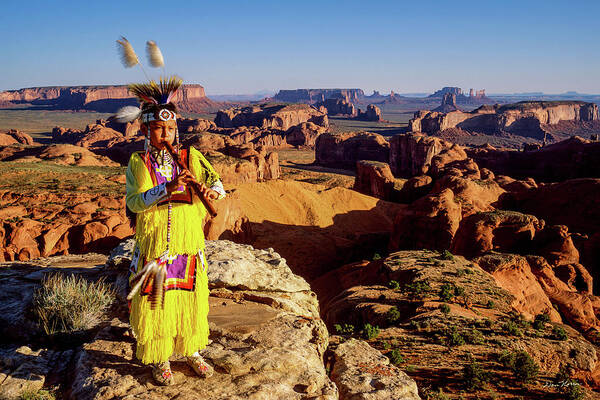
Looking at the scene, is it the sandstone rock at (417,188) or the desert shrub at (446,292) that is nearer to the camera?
the desert shrub at (446,292)

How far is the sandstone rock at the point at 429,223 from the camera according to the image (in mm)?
20453

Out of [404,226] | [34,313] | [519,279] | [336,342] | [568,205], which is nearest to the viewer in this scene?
[34,313]

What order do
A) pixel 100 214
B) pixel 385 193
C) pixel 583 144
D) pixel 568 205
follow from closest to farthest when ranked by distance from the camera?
pixel 100 214 < pixel 568 205 < pixel 385 193 < pixel 583 144

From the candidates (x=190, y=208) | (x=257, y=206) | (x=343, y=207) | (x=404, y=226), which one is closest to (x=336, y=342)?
(x=190, y=208)

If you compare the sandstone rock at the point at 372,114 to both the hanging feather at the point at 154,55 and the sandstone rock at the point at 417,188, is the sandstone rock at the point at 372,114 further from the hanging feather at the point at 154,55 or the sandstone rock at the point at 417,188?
the hanging feather at the point at 154,55

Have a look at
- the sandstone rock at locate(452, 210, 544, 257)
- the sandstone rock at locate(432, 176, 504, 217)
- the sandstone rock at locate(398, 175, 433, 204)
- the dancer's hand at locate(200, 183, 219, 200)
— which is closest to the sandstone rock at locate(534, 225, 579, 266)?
the sandstone rock at locate(452, 210, 544, 257)

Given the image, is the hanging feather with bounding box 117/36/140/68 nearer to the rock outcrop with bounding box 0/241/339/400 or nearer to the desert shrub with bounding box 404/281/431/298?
the rock outcrop with bounding box 0/241/339/400

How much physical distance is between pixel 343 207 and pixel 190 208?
33108 mm

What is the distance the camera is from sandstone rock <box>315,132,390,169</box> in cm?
7075

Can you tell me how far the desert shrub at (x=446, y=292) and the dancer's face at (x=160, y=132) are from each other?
1148cm

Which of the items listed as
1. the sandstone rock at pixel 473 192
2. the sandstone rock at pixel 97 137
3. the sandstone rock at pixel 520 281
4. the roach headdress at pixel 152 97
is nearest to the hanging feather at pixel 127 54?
the roach headdress at pixel 152 97

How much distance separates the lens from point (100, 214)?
17734 millimetres

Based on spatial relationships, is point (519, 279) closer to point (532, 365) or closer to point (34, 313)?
point (532, 365)

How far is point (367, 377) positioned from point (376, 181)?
40.5 meters
